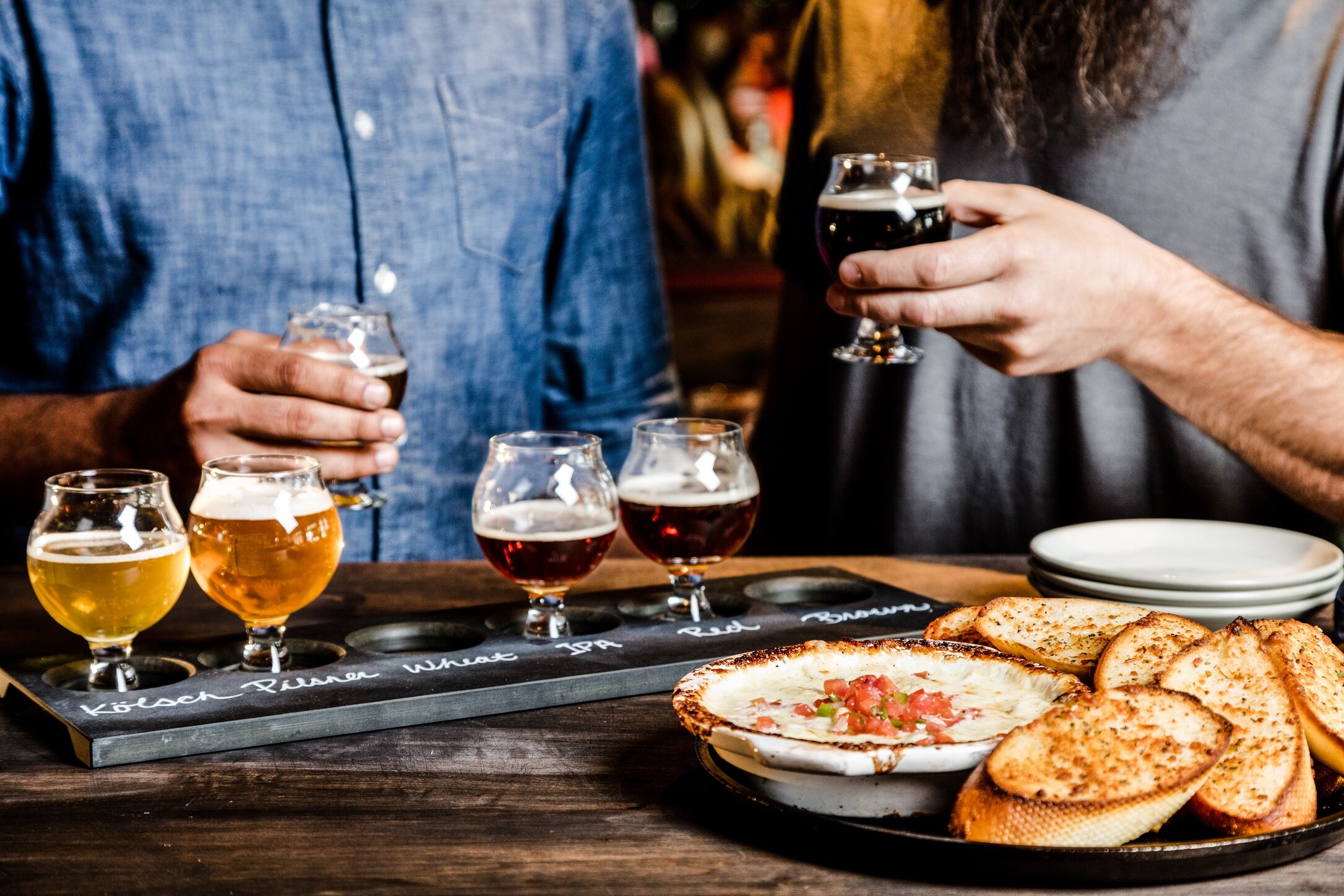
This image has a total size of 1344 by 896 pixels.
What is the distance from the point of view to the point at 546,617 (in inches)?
56.3

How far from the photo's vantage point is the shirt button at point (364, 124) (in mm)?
2166

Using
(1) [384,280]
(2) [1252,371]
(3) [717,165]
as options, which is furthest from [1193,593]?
(3) [717,165]

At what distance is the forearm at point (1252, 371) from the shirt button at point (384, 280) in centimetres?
118

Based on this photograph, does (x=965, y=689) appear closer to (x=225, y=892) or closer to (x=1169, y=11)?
(x=225, y=892)

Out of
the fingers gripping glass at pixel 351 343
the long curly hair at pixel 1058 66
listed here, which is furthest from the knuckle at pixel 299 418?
the long curly hair at pixel 1058 66

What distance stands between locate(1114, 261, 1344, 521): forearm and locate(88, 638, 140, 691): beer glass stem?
1277mm

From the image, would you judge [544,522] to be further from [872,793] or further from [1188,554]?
[1188,554]

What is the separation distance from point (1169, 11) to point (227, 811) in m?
1.89

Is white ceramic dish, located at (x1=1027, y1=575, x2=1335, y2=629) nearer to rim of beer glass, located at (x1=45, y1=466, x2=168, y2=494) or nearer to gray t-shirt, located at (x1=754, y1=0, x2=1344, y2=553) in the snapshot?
gray t-shirt, located at (x1=754, y1=0, x2=1344, y2=553)

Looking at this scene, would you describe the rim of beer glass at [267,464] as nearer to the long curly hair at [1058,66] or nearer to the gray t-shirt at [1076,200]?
the gray t-shirt at [1076,200]

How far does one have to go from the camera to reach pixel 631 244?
249 cm

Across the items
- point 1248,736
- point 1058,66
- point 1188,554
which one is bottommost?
point 1188,554

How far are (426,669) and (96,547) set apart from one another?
1.07 feet

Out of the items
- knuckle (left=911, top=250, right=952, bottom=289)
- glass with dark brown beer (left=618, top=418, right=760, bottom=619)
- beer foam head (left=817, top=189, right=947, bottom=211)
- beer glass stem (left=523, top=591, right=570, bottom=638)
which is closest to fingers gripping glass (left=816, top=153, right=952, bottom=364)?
beer foam head (left=817, top=189, right=947, bottom=211)
